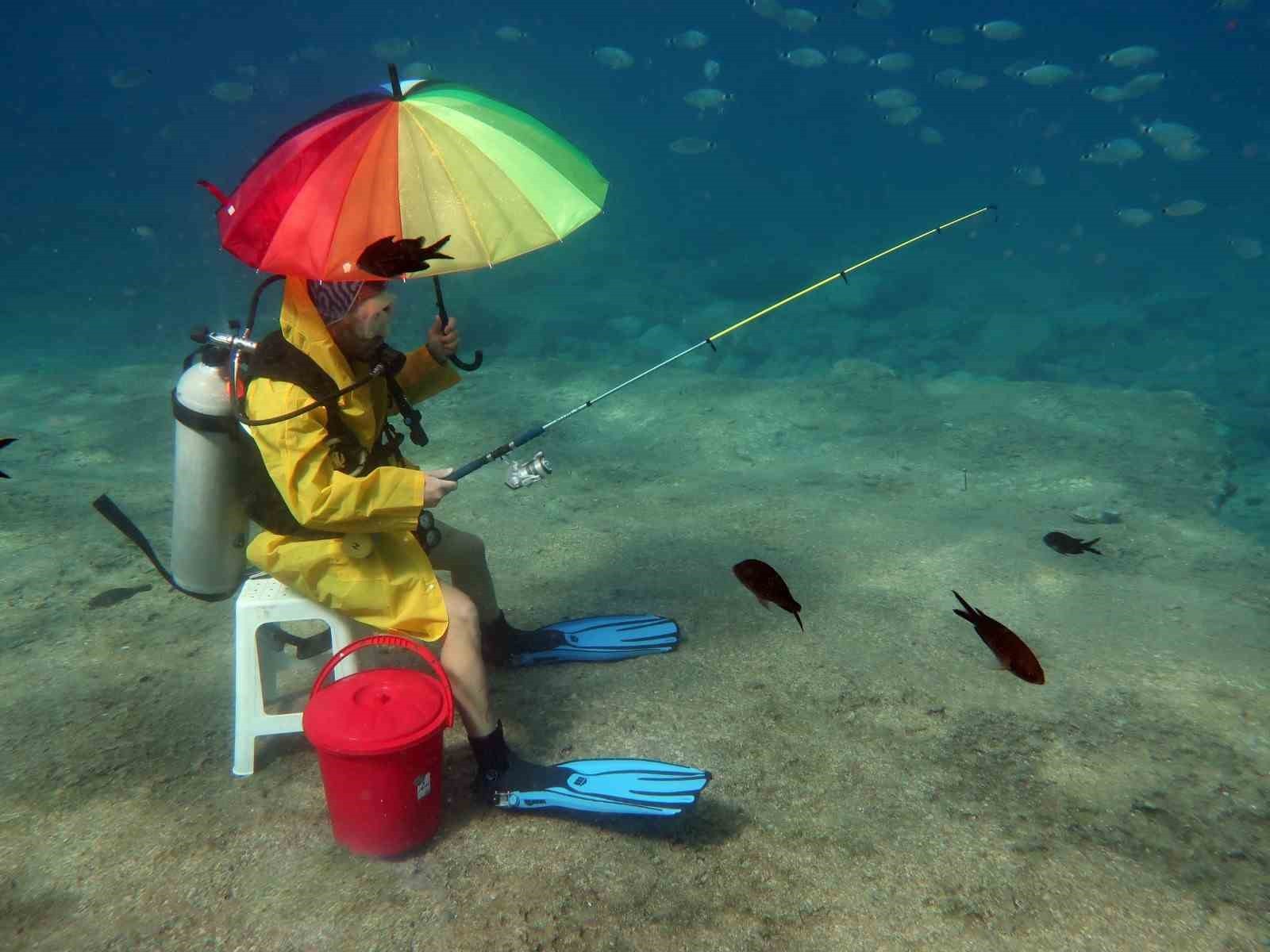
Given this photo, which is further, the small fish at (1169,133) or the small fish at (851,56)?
the small fish at (851,56)

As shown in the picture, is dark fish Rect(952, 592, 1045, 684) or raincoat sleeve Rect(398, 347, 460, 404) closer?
dark fish Rect(952, 592, 1045, 684)

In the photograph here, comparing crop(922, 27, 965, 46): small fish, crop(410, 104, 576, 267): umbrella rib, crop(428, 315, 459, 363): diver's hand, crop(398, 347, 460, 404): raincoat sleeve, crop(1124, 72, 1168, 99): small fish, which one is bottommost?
crop(398, 347, 460, 404): raincoat sleeve

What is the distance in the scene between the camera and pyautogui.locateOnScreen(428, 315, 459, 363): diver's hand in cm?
373

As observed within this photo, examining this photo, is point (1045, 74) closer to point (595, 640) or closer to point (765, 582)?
point (595, 640)

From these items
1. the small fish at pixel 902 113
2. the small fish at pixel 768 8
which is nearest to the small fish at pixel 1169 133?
the small fish at pixel 902 113

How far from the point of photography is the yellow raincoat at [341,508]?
9.26 ft

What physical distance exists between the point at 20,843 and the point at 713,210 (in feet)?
179

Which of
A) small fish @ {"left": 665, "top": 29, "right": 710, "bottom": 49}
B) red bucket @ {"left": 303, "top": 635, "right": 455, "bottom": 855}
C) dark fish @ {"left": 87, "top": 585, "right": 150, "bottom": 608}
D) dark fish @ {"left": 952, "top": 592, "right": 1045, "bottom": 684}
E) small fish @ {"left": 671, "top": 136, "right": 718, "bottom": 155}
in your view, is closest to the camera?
dark fish @ {"left": 952, "top": 592, "right": 1045, "bottom": 684}

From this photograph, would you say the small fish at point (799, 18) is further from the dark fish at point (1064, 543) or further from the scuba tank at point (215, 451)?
the scuba tank at point (215, 451)

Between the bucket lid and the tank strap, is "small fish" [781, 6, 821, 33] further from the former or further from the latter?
the bucket lid

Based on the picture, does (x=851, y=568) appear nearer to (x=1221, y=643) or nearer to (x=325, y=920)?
(x=1221, y=643)

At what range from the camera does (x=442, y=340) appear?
3754mm

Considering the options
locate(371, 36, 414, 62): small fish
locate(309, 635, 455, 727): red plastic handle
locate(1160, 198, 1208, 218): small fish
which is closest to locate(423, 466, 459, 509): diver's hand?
locate(309, 635, 455, 727): red plastic handle

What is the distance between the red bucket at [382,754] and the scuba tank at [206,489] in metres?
0.88
